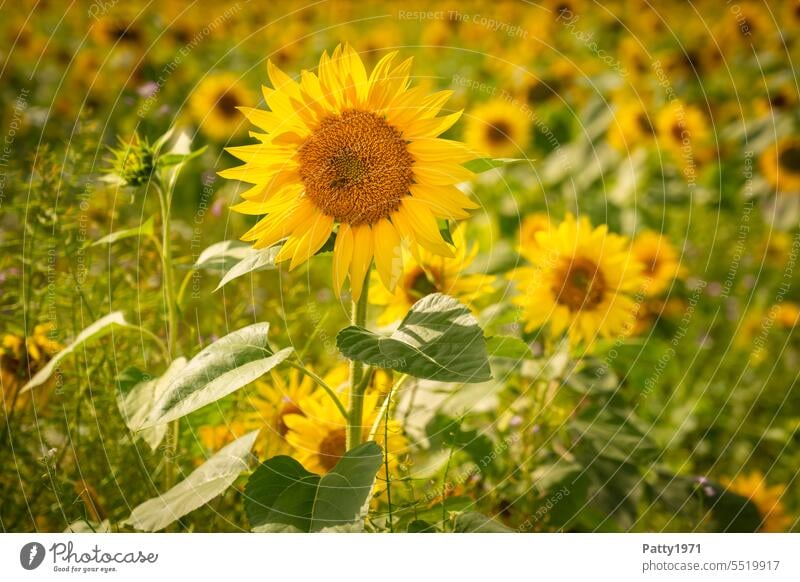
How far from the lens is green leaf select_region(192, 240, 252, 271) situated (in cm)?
77

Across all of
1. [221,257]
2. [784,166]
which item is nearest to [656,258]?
[784,166]

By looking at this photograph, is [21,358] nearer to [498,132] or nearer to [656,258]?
[656,258]

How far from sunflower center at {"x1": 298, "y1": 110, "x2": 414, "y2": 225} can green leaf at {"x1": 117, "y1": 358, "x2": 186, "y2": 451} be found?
8.0 inches

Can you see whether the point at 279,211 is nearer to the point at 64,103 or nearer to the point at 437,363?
the point at 437,363

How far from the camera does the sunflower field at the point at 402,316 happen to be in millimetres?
679

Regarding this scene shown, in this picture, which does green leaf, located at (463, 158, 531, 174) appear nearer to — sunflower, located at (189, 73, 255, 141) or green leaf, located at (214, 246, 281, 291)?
green leaf, located at (214, 246, 281, 291)

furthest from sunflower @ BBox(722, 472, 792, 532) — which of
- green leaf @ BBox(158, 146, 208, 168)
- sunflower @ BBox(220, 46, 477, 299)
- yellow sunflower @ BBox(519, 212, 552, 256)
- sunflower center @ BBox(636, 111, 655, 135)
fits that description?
sunflower center @ BBox(636, 111, 655, 135)

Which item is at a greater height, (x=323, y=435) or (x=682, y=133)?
(x=682, y=133)

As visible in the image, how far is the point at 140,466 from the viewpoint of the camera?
95 centimetres

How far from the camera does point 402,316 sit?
883 millimetres

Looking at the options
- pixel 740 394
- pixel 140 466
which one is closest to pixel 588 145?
pixel 740 394

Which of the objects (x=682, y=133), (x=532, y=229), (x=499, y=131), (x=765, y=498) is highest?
(x=499, y=131)

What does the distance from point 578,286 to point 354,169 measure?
0.49 m
